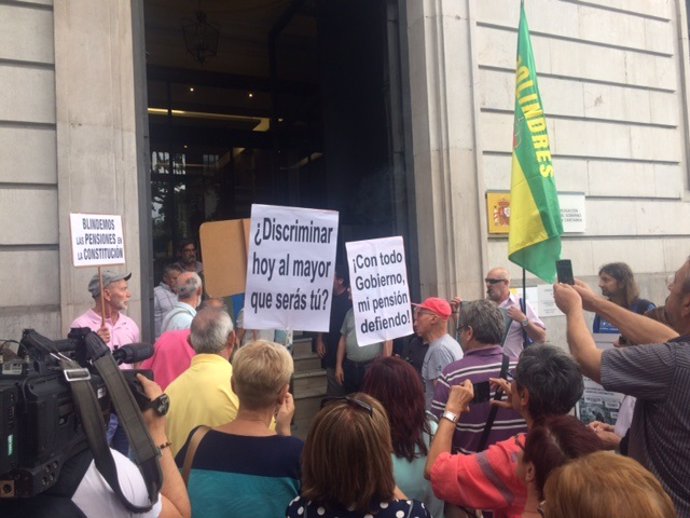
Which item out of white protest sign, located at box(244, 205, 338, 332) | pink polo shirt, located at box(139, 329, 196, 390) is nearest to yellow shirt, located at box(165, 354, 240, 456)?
white protest sign, located at box(244, 205, 338, 332)

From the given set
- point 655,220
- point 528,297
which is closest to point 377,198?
point 528,297

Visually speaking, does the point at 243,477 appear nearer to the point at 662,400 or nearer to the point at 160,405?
the point at 160,405

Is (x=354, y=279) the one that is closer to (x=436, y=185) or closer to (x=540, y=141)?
(x=540, y=141)

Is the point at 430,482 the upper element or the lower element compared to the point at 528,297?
lower

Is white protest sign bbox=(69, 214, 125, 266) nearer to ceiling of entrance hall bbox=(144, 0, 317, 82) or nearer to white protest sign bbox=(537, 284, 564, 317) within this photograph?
white protest sign bbox=(537, 284, 564, 317)

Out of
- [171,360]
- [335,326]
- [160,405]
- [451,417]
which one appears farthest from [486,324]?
[335,326]

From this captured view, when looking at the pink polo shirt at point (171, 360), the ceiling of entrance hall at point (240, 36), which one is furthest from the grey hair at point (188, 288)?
the ceiling of entrance hall at point (240, 36)

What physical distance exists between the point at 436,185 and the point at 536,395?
5.08 m

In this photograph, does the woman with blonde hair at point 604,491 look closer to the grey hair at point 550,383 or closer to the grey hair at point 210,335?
the grey hair at point 550,383

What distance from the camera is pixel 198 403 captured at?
9.91 feet

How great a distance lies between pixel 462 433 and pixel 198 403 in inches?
53.3

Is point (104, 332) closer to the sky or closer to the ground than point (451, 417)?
closer to the sky

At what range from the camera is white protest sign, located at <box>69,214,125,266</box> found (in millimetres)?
4766

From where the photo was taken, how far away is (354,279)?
15.5ft
